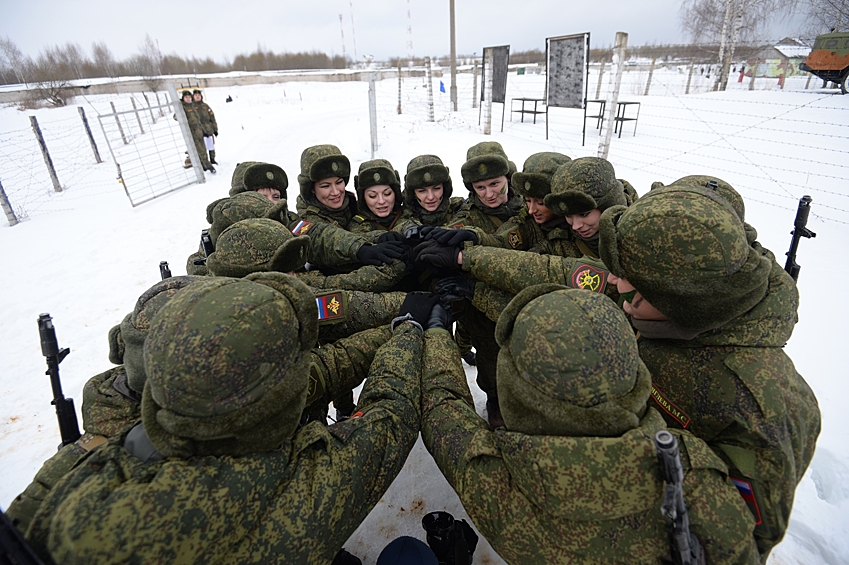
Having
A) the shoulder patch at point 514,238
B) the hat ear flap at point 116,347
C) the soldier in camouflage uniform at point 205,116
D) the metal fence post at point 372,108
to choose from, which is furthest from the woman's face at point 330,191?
the soldier in camouflage uniform at point 205,116

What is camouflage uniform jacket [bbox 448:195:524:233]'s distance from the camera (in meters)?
3.49

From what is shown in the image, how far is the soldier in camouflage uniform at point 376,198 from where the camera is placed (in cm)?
344

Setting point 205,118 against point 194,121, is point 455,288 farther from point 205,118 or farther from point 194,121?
point 205,118

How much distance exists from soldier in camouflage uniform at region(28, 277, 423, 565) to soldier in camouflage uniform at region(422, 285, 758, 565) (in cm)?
55

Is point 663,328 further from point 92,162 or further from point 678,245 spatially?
point 92,162

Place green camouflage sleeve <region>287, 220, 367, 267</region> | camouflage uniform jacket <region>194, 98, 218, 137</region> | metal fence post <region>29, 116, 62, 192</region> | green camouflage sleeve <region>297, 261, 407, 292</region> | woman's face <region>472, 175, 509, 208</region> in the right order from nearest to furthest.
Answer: green camouflage sleeve <region>297, 261, 407, 292</region>, green camouflage sleeve <region>287, 220, 367, 267</region>, woman's face <region>472, 175, 509, 208</region>, metal fence post <region>29, 116, 62, 192</region>, camouflage uniform jacket <region>194, 98, 218, 137</region>

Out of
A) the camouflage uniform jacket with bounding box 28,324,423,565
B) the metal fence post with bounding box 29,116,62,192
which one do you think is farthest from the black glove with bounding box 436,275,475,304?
the metal fence post with bounding box 29,116,62,192

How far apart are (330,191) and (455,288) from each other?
5.41 feet

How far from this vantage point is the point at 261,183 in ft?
12.5

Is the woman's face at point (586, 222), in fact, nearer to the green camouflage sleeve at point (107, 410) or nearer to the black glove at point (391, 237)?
the black glove at point (391, 237)

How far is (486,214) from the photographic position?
3543 millimetres

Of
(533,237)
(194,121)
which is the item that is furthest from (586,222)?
(194,121)

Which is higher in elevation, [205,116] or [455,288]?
[205,116]

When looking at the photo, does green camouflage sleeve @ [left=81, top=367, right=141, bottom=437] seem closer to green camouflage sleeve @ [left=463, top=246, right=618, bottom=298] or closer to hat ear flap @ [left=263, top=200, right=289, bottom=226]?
hat ear flap @ [left=263, top=200, right=289, bottom=226]
